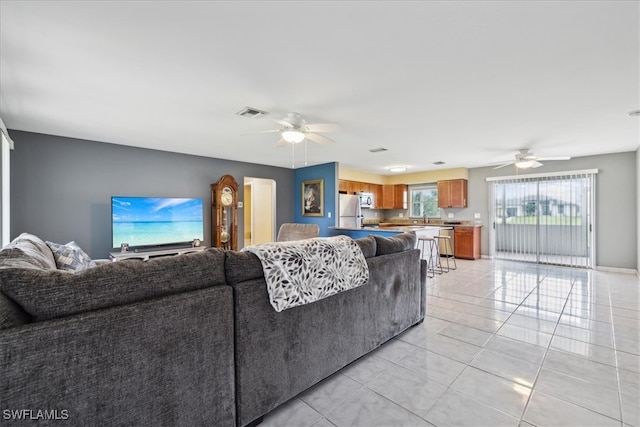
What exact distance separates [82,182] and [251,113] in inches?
126

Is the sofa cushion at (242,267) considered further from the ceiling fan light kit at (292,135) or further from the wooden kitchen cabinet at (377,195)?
the wooden kitchen cabinet at (377,195)

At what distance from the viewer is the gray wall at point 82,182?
3.96 m

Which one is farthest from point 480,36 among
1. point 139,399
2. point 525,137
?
point 525,137

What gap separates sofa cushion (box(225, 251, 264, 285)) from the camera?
1.62 metres

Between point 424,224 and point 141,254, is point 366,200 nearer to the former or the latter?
point 424,224

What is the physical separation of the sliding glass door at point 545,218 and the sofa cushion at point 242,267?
7.02 m

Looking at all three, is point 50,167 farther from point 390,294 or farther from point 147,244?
point 390,294

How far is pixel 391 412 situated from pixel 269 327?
0.92 m

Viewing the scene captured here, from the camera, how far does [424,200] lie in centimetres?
843

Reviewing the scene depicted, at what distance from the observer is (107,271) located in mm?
1275

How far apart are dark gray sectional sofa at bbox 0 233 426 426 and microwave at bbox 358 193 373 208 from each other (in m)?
5.82

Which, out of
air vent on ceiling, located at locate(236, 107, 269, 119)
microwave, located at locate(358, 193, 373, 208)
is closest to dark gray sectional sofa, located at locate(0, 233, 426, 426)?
air vent on ceiling, located at locate(236, 107, 269, 119)

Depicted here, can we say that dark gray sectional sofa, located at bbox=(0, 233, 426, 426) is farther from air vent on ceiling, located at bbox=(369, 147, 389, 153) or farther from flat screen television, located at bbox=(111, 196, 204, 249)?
air vent on ceiling, located at bbox=(369, 147, 389, 153)

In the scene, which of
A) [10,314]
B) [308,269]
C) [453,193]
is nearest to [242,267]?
[308,269]
